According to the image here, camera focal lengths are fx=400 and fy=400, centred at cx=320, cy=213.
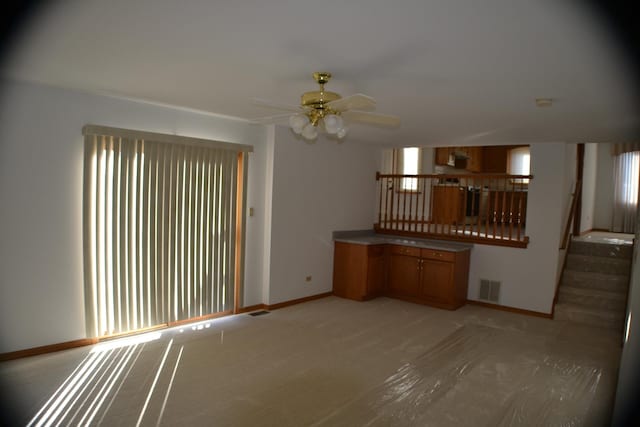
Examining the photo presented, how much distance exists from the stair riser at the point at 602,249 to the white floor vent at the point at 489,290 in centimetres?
153

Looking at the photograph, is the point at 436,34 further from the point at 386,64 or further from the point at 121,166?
the point at 121,166

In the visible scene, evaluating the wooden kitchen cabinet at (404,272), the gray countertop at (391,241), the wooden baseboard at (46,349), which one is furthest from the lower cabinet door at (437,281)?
the wooden baseboard at (46,349)

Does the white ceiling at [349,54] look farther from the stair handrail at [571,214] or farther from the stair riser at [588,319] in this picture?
the stair riser at [588,319]

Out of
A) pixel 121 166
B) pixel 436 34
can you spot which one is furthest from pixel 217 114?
pixel 436 34

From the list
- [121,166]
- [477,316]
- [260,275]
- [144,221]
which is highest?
[121,166]

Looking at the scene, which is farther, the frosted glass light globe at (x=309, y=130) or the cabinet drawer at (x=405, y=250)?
the cabinet drawer at (x=405, y=250)

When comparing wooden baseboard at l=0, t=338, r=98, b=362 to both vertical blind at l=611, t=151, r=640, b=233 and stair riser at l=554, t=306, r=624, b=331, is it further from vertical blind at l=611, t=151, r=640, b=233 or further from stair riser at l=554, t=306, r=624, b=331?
vertical blind at l=611, t=151, r=640, b=233

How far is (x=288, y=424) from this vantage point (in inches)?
103

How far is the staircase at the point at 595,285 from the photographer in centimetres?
510

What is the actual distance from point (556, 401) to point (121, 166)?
429 cm

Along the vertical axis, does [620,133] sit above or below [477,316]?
above

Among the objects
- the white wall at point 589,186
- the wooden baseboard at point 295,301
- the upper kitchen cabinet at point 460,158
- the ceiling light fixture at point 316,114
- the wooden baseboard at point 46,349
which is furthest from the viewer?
the upper kitchen cabinet at point 460,158

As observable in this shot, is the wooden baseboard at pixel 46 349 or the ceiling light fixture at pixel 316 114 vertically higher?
the ceiling light fixture at pixel 316 114

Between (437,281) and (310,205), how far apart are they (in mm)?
2083
